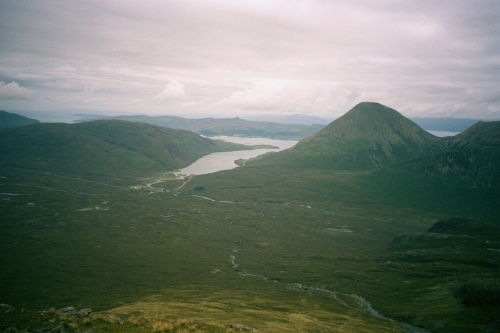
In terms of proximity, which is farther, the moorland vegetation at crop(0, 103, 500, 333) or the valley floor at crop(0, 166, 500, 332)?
the valley floor at crop(0, 166, 500, 332)

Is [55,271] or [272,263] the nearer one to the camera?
[55,271]

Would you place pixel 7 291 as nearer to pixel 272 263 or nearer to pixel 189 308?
pixel 189 308

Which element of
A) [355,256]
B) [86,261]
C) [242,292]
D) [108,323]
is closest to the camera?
[108,323]

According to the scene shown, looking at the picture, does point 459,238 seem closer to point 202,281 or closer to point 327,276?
point 327,276

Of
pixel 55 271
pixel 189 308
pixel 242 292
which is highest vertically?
pixel 189 308

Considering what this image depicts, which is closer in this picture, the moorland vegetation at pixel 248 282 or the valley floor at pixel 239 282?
the moorland vegetation at pixel 248 282

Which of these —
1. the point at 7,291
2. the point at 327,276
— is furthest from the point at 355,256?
the point at 7,291

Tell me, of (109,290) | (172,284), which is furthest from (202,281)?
(109,290)

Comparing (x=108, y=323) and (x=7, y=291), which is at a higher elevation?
(x=108, y=323)

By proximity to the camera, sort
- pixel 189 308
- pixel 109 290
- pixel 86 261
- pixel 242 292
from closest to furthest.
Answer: pixel 189 308
pixel 242 292
pixel 109 290
pixel 86 261

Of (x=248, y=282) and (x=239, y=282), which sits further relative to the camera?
(x=248, y=282)
